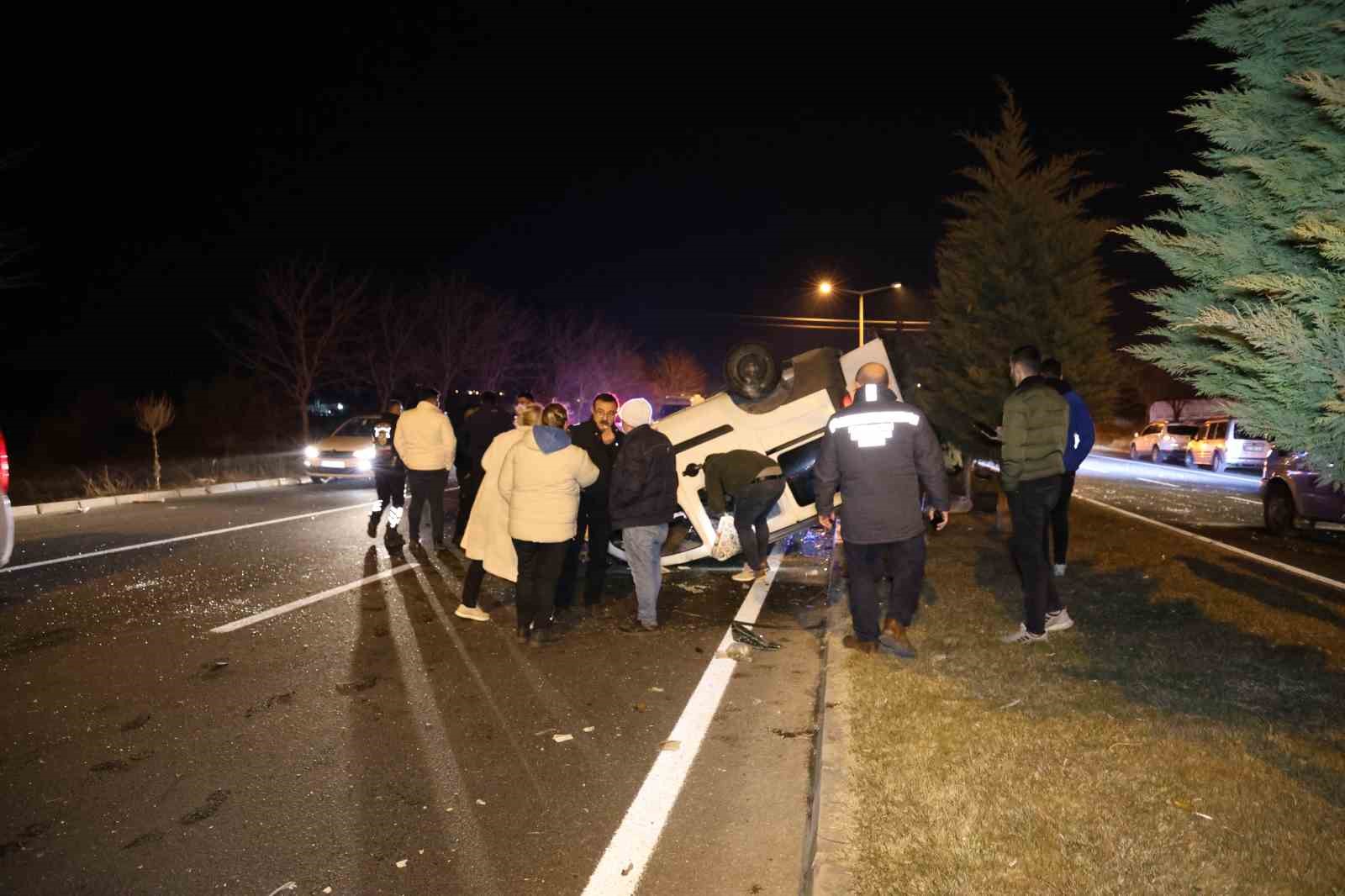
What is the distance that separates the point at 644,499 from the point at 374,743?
2.88 meters

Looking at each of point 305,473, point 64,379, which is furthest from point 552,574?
point 64,379

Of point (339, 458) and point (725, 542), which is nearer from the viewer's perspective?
point (725, 542)

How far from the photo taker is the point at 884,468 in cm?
579

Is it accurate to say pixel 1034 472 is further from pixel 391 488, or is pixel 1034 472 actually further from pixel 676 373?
pixel 676 373

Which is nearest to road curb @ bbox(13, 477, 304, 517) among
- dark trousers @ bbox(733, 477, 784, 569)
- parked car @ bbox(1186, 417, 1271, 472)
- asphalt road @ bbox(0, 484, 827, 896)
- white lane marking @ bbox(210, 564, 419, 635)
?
asphalt road @ bbox(0, 484, 827, 896)

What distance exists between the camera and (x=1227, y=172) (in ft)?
12.4

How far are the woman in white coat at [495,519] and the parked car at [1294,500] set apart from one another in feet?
32.2

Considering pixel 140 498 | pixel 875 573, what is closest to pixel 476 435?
pixel 875 573

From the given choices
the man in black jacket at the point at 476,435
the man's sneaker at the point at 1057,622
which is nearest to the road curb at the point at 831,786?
the man's sneaker at the point at 1057,622

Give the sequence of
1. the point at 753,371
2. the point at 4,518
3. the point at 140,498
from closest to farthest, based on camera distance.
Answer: the point at 4,518 → the point at 753,371 → the point at 140,498

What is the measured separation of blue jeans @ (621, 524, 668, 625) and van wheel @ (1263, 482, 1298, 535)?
32.4 ft

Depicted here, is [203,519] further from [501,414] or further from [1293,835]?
[1293,835]

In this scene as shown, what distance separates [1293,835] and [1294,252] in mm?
2230

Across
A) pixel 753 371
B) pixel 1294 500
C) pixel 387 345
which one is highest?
pixel 387 345
